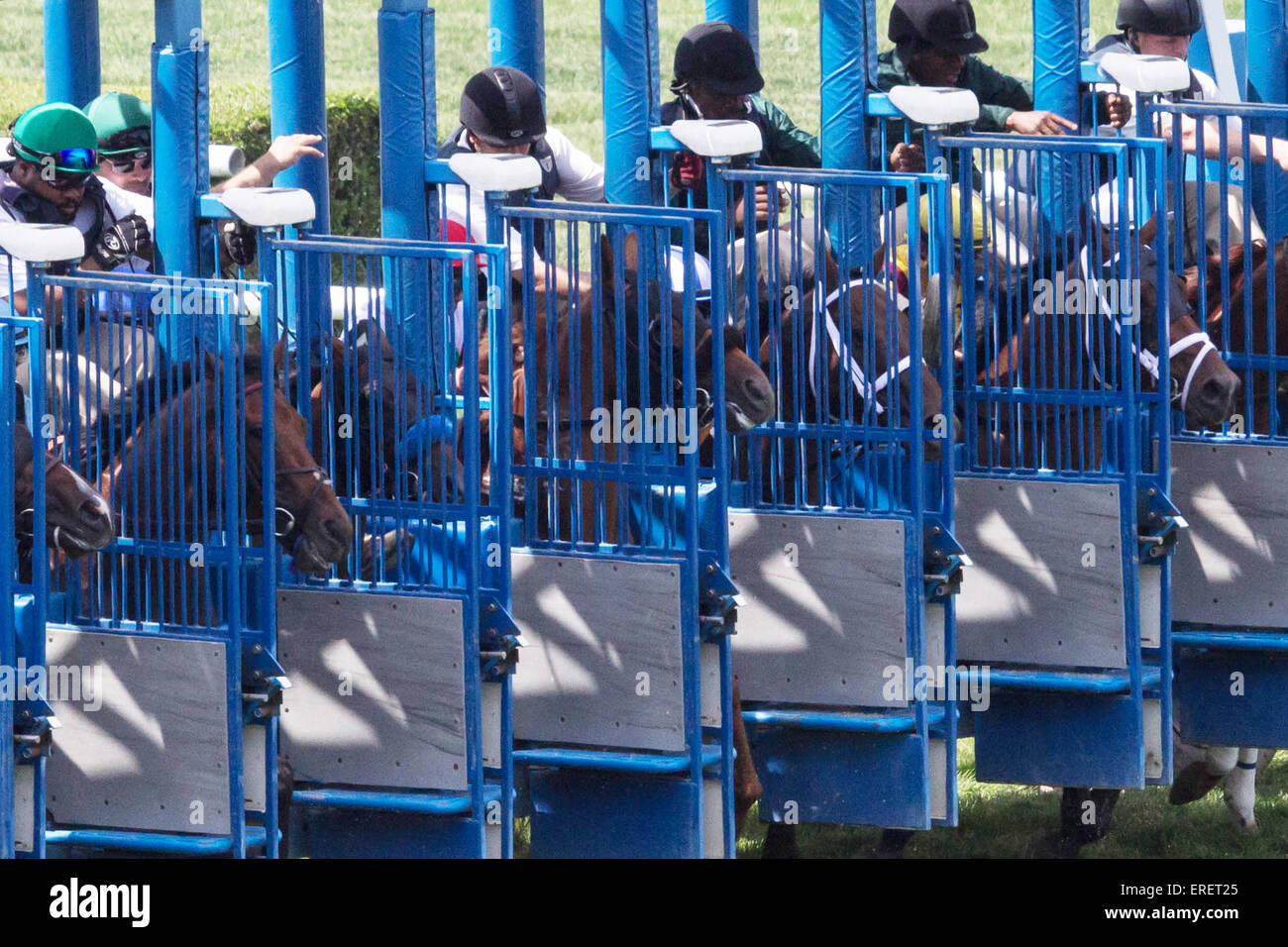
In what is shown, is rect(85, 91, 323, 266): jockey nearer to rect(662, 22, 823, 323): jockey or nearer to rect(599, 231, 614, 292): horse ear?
rect(662, 22, 823, 323): jockey

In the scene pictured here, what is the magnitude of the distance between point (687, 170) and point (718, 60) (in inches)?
21.0

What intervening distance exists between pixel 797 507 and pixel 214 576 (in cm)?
166

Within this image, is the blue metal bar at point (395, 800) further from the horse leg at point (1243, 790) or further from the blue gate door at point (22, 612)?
the horse leg at point (1243, 790)

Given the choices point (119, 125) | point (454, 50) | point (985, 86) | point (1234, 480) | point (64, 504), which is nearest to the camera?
point (64, 504)

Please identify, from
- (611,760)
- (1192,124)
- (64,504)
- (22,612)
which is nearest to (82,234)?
(64,504)

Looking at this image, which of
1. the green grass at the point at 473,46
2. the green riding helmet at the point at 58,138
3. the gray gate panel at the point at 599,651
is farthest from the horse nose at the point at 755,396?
the green grass at the point at 473,46

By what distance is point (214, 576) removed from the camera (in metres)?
6.40

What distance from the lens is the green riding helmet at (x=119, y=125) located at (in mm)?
8180

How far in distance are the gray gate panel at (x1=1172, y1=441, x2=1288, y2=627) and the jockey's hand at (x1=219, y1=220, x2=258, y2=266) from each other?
2.72 meters

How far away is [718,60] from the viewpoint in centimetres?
834

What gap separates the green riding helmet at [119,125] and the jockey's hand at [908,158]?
84.1 inches

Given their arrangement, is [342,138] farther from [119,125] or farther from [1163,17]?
[119,125]

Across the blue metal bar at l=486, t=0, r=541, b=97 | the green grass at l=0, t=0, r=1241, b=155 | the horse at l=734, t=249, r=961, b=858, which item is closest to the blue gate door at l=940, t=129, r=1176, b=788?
the horse at l=734, t=249, r=961, b=858

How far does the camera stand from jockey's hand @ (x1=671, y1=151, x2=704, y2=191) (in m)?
7.91
